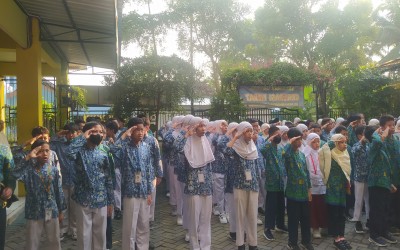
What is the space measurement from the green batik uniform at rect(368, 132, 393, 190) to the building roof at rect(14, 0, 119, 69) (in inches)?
192

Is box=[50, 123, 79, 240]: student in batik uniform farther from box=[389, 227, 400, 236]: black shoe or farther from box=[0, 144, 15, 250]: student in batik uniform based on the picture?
box=[389, 227, 400, 236]: black shoe

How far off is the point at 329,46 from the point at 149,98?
11255 mm

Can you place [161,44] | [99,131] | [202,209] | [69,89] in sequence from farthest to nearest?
[161,44] < [69,89] < [202,209] < [99,131]

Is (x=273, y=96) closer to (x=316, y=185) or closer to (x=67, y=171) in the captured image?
(x=316, y=185)

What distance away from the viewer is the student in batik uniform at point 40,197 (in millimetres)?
4258

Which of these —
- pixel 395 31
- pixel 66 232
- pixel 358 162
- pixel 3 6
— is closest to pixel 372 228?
pixel 358 162

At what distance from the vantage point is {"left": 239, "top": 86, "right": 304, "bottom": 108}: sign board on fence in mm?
13031

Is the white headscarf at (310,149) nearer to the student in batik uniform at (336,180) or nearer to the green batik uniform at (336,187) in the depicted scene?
the student in batik uniform at (336,180)

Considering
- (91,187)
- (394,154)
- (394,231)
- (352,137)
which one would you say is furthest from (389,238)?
(91,187)

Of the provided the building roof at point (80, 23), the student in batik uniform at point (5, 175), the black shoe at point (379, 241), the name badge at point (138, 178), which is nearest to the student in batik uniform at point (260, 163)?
the black shoe at point (379, 241)

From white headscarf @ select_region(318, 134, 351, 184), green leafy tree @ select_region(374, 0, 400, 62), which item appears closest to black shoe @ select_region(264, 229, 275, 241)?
white headscarf @ select_region(318, 134, 351, 184)

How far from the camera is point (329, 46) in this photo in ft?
63.4

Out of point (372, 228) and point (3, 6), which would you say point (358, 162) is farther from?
point (3, 6)

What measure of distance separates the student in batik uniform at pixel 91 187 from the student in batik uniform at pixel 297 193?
2.50 m
